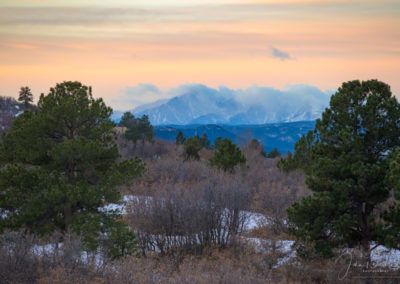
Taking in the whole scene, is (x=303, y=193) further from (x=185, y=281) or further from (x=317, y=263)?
(x=185, y=281)

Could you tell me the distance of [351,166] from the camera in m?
12.7

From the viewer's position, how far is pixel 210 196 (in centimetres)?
1967

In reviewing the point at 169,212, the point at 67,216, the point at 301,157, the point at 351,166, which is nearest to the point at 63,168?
the point at 67,216

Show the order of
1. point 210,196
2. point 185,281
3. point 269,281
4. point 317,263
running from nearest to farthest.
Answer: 1. point 185,281
2. point 269,281
3. point 317,263
4. point 210,196

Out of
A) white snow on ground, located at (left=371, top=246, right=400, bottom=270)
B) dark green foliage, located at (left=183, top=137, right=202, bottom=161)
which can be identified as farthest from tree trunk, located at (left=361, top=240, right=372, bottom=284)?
dark green foliage, located at (left=183, top=137, right=202, bottom=161)

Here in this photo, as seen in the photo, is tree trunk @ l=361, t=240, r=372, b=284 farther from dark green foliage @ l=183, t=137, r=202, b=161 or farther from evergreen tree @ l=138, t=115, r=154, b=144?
evergreen tree @ l=138, t=115, r=154, b=144

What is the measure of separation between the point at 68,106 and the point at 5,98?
96.7 meters

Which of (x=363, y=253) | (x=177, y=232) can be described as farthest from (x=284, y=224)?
(x=363, y=253)

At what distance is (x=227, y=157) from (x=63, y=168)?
17.7m

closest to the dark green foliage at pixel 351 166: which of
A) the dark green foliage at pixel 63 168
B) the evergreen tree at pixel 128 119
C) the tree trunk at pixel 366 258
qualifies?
the tree trunk at pixel 366 258

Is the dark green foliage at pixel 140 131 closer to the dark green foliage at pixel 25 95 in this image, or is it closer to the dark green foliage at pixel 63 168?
the dark green foliage at pixel 25 95

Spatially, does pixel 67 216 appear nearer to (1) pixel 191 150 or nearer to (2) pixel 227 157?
(2) pixel 227 157

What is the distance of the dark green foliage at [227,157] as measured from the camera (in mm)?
31625

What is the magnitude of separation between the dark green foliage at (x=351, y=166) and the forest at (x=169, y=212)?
0.11 feet
